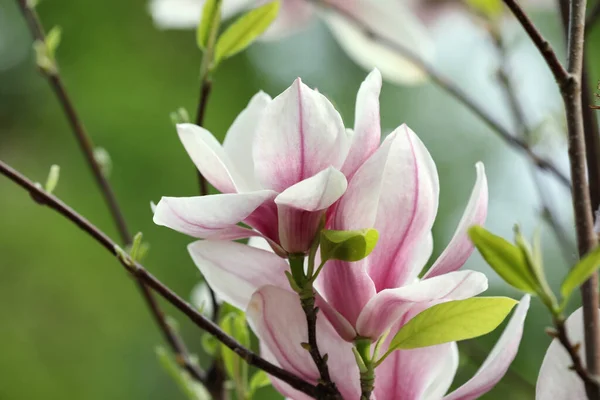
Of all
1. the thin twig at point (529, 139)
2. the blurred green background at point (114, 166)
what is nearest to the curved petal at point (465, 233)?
the thin twig at point (529, 139)

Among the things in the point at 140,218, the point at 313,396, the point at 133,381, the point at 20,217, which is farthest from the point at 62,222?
the point at 313,396

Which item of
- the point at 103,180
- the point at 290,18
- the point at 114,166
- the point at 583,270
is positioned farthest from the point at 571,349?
the point at 114,166

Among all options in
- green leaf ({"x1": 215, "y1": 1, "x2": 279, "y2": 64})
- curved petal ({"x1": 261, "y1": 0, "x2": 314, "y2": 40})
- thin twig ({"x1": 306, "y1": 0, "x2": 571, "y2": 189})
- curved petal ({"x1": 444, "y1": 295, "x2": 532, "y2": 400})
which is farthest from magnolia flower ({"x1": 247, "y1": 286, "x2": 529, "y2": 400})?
curved petal ({"x1": 261, "y1": 0, "x2": 314, "y2": 40})

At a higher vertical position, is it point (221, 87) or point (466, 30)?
point (221, 87)

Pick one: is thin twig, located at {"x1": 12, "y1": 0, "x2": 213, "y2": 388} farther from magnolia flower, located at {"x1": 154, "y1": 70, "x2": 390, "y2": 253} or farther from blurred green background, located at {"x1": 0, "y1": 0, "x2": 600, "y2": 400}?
blurred green background, located at {"x1": 0, "y1": 0, "x2": 600, "y2": 400}

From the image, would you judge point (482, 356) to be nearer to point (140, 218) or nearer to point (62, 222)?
point (140, 218)

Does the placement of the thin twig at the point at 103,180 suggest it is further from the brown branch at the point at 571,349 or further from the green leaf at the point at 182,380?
the brown branch at the point at 571,349
